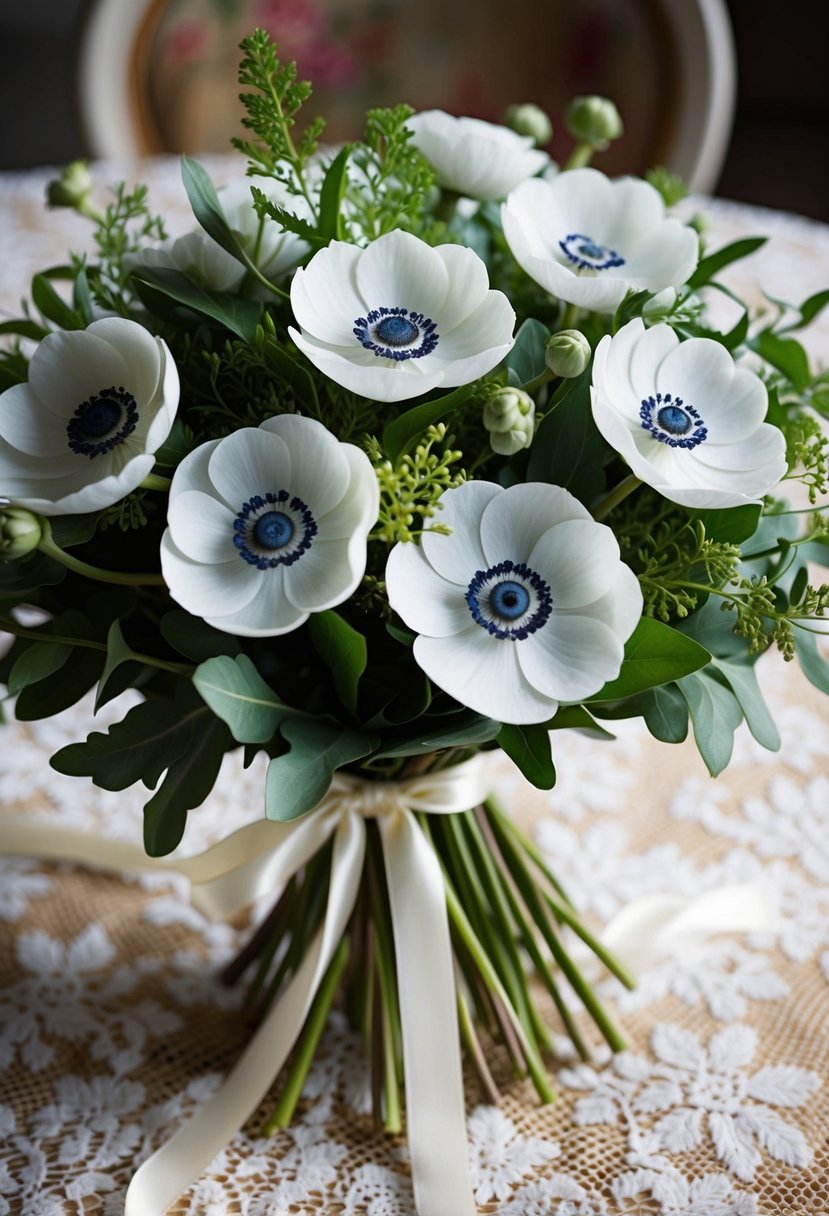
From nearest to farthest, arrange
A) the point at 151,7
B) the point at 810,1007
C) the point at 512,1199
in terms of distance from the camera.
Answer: the point at 512,1199, the point at 810,1007, the point at 151,7

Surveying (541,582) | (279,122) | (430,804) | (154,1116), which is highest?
(279,122)

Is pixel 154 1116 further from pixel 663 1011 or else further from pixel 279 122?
pixel 279 122

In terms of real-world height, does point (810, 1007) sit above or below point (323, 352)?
below

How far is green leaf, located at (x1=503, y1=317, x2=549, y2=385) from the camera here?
525 mm

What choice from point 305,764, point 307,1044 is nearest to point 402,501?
point 305,764

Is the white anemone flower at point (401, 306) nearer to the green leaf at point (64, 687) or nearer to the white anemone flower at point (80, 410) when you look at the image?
the white anemone flower at point (80, 410)

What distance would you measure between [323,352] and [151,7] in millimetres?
1099

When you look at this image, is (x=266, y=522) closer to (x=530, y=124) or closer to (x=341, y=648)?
(x=341, y=648)

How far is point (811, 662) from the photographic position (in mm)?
571

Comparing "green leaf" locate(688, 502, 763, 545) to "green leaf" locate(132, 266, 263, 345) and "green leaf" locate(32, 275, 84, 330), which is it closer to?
"green leaf" locate(132, 266, 263, 345)

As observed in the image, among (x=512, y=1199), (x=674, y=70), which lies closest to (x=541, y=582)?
(x=512, y=1199)

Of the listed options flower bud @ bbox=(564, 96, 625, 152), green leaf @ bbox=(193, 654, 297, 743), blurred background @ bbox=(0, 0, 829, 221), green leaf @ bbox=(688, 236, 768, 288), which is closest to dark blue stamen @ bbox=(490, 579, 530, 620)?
green leaf @ bbox=(193, 654, 297, 743)

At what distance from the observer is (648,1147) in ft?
2.06

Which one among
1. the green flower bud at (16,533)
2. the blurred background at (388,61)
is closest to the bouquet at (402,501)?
the green flower bud at (16,533)
